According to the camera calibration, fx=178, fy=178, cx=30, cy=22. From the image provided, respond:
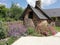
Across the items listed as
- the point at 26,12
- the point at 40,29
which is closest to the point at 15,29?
the point at 40,29

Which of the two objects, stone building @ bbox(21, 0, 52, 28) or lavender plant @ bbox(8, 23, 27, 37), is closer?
lavender plant @ bbox(8, 23, 27, 37)

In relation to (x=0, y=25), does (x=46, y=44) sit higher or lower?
lower

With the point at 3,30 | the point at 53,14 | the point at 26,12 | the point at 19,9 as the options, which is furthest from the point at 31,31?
the point at 19,9

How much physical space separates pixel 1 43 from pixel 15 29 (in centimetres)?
522

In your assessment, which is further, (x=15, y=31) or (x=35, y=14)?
(x=35, y=14)

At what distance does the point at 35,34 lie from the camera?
19000 millimetres

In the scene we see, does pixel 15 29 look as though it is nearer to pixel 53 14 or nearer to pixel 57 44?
pixel 57 44

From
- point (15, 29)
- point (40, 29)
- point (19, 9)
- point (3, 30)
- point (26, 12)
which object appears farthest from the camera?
point (19, 9)

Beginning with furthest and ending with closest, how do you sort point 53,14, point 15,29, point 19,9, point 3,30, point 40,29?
point 19,9 < point 53,14 < point 40,29 < point 15,29 < point 3,30

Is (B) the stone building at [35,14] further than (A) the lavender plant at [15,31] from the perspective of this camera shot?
Yes

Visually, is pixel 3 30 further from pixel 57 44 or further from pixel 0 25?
pixel 57 44

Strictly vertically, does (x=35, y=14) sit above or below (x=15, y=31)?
above

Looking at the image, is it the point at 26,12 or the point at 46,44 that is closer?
the point at 46,44

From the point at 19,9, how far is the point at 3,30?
57.7 metres
